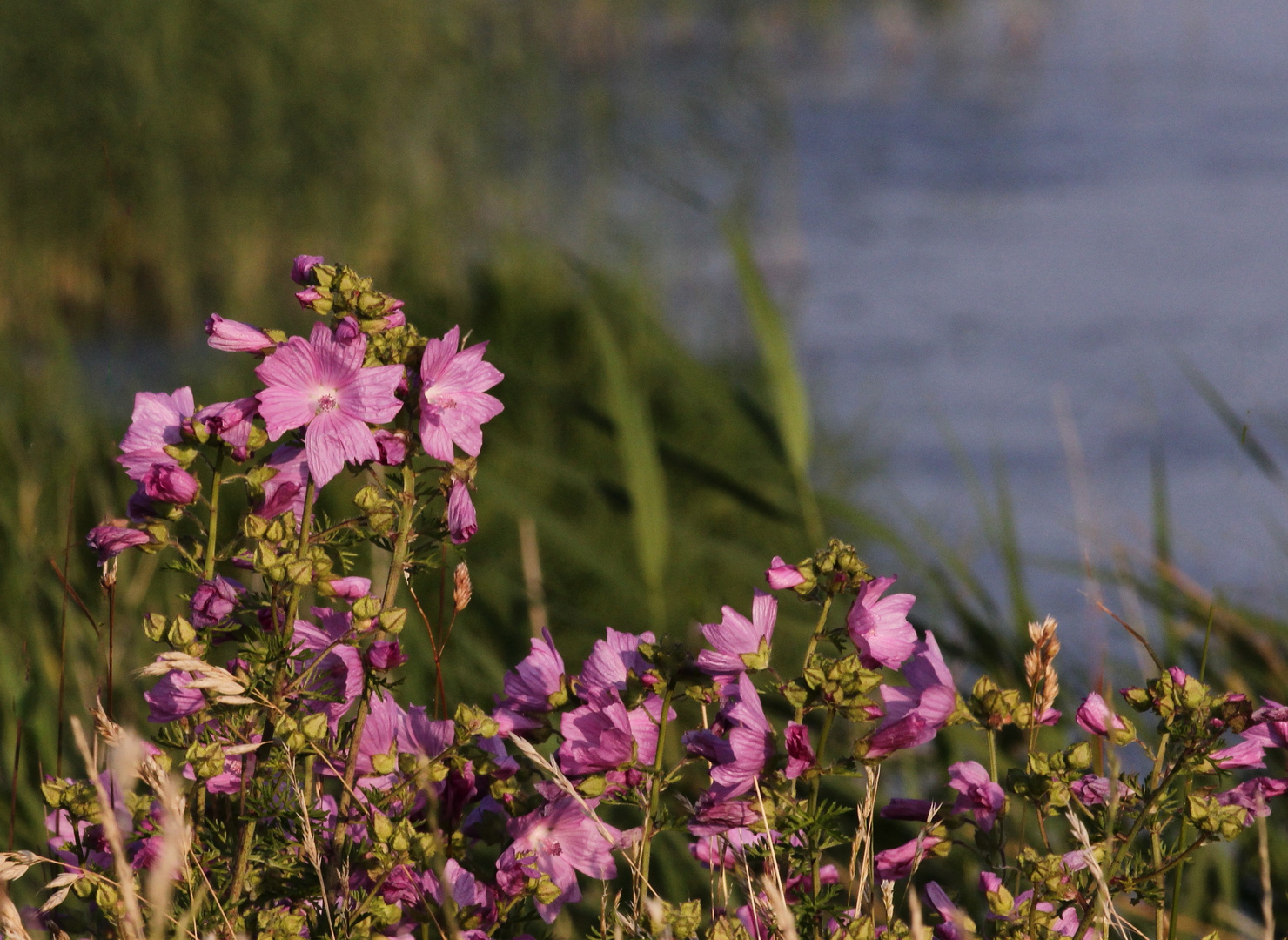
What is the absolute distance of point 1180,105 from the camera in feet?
41.3

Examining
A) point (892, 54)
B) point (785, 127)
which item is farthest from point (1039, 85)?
point (785, 127)

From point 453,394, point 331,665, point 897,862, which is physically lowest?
point 897,862

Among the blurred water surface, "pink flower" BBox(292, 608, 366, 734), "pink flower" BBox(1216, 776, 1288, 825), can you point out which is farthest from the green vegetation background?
"pink flower" BBox(1216, 776, 1288, 825)

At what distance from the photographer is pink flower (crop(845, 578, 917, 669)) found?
93 cm

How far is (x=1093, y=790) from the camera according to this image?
0.99 meters

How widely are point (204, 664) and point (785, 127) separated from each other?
6.14 meters

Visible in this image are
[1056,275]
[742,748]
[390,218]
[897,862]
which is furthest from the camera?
[1056,275]

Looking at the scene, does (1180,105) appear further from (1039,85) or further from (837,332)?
(837,332)

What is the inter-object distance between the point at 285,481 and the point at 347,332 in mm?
126

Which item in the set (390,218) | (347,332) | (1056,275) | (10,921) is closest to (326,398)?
(347,332)

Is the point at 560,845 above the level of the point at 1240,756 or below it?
below

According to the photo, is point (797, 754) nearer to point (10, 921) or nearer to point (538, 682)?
point (538, 682)

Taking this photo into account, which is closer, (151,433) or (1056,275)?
(151,433)

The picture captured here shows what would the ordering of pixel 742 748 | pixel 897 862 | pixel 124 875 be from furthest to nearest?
pixel 897 862 < pixel 742 748 < pixel 124 875
